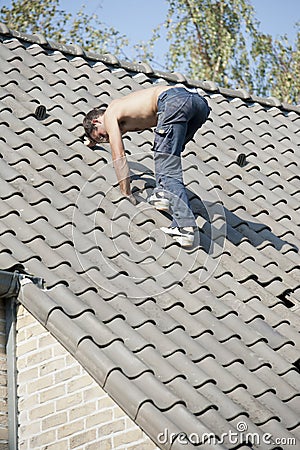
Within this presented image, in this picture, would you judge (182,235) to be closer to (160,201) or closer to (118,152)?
(160,201)

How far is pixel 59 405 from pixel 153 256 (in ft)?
5.81

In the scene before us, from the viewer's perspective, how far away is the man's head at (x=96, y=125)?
8977mm

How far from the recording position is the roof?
656 centimetres

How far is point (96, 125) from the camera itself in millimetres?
9008

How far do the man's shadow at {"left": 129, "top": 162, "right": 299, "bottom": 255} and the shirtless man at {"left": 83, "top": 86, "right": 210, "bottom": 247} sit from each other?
26cm

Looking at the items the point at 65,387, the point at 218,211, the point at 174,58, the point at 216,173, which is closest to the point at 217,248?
the point at 218,211

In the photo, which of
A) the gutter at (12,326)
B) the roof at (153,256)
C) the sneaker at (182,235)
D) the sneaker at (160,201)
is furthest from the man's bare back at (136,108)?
the gutter at (12,326)

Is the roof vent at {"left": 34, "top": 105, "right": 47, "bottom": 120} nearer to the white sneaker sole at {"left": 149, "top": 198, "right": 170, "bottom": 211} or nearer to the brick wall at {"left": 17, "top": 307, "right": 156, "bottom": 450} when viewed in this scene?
the white sneaker sole at {"left": 149, "top": 198, "right": 170, "bottom": 211}

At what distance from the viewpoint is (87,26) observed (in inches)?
1082

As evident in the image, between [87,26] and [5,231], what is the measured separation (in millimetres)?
20641

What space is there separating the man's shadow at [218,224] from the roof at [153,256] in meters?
0.01

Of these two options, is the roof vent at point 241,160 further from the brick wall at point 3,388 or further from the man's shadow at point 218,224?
the brick wall at point 3,388

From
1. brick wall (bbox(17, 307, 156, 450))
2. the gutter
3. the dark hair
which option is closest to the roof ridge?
the dark hair

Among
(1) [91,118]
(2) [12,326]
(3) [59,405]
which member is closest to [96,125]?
(1) [91,118]
